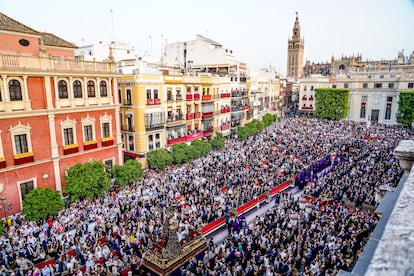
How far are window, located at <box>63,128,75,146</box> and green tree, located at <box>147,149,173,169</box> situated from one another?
25.3 ft

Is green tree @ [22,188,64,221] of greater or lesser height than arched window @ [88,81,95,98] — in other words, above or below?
below

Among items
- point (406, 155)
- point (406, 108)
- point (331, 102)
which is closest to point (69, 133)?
point (406, 155)

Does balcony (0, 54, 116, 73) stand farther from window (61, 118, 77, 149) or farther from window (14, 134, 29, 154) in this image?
window (14, 134, 29, 154)

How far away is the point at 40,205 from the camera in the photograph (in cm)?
1705

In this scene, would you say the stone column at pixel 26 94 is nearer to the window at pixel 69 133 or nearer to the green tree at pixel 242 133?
the window at pixel 69 133

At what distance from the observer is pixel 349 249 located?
47.2ft

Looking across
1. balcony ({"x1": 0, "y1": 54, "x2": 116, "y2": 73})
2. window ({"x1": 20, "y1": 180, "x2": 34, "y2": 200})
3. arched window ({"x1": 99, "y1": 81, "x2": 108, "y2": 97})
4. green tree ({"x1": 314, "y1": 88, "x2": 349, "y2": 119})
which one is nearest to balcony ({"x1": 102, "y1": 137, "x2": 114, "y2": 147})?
arched window ({"x1": 99, "y1": 81, "x2": 108, "y2": 97})

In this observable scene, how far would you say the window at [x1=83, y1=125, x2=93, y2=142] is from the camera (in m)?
23.6

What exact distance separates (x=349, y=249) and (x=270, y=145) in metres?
23.9

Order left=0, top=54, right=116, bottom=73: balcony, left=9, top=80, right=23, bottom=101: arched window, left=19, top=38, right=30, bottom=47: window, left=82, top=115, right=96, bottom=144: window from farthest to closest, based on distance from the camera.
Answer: left=82, top=115, right=96, bottom=144: window → left=19, top=38, right=30, bottom=47: window → left=9, top=80, right=23, bottom=101: arched window → left=0, top=54, right=116, bottom=73: balcony

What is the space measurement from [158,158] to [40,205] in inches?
485

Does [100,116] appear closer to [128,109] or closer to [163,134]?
[128,109]

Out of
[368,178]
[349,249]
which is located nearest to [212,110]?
[368,178]

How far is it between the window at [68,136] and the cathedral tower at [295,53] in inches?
4333
